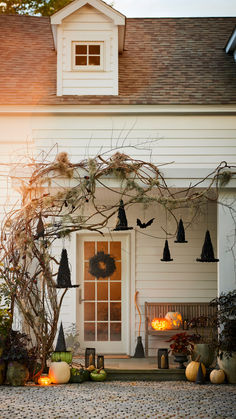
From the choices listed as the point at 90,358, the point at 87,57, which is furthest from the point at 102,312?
the point at 87,57

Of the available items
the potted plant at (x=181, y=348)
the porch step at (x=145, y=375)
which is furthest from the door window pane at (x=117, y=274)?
the porch step at (x=145, y=375)

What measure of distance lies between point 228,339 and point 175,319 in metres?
2.49

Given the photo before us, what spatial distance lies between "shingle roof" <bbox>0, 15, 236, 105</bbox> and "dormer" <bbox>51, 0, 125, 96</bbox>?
265 millimetres

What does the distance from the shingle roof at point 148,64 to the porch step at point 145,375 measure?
4.37m

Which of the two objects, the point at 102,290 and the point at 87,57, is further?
the point at 102,290

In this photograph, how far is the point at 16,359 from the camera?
8.05 m

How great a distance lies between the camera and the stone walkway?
6.54 metres

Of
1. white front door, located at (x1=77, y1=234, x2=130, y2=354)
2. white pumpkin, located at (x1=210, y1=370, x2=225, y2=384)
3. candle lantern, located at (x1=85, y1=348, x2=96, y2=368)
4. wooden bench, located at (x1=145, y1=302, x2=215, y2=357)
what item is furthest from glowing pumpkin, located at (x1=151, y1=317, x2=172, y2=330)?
white pumpkin, located at (x1=210, y1=370, x2=225, y2=384)

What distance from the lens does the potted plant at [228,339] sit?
27.4ft

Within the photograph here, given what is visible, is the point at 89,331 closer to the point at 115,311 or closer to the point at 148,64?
the point at 115,311

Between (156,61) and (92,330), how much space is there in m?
5.12

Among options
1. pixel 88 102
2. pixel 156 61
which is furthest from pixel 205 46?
pixel 88 102

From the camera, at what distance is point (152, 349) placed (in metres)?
11.0

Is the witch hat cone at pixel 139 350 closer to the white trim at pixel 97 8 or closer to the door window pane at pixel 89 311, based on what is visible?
the door window pane at pixel 89 311
